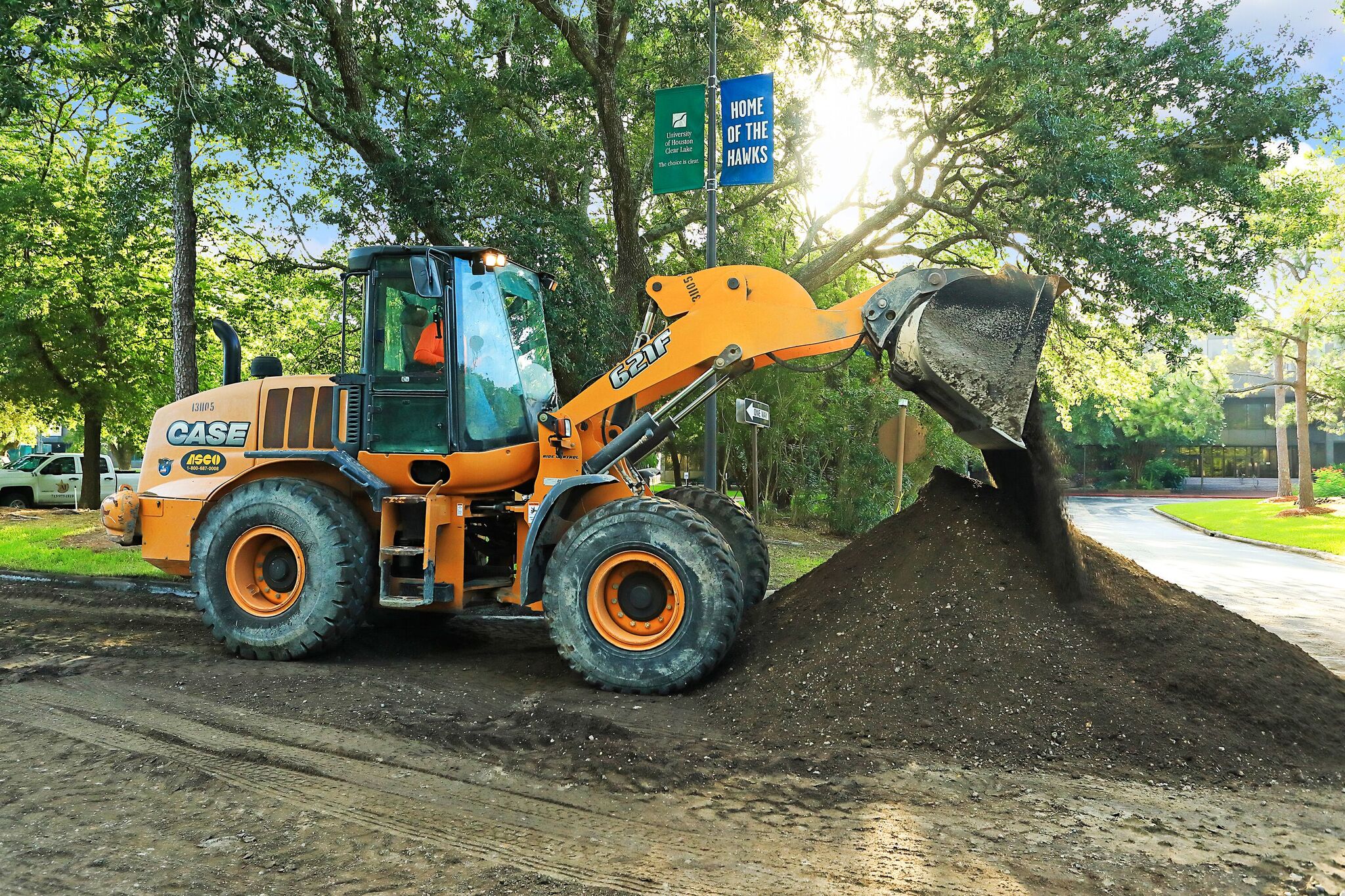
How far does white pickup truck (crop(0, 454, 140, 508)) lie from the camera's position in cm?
2428

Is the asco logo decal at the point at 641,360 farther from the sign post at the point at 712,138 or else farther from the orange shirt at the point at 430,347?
the sign post at the point at 712,138

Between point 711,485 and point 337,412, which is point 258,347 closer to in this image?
point 711,485

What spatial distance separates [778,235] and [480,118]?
9161 millimetres

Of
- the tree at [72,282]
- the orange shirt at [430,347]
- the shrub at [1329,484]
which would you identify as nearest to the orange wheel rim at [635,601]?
the orange shirt at [430,347]

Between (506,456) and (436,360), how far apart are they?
35.5 inches

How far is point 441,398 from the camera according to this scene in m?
6.73

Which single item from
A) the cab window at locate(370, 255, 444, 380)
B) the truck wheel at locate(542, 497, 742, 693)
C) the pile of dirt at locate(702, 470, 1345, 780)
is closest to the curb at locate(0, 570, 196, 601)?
the cab window at locate(370, 255, 444, 380)

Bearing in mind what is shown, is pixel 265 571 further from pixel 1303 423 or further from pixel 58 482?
pixel 1303 423

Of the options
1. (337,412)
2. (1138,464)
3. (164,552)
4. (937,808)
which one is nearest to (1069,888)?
(937,808)

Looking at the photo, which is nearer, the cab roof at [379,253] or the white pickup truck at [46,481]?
the cab roof at [379,253]

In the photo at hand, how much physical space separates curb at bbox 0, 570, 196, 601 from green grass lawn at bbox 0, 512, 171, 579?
0.32 metres

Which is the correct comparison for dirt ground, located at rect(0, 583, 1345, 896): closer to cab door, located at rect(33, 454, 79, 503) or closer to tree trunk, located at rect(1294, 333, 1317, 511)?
cab door, located at rect(33, 454, 79, 503)

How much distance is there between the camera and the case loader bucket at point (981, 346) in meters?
5.83

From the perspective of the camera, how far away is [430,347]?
6.74m
